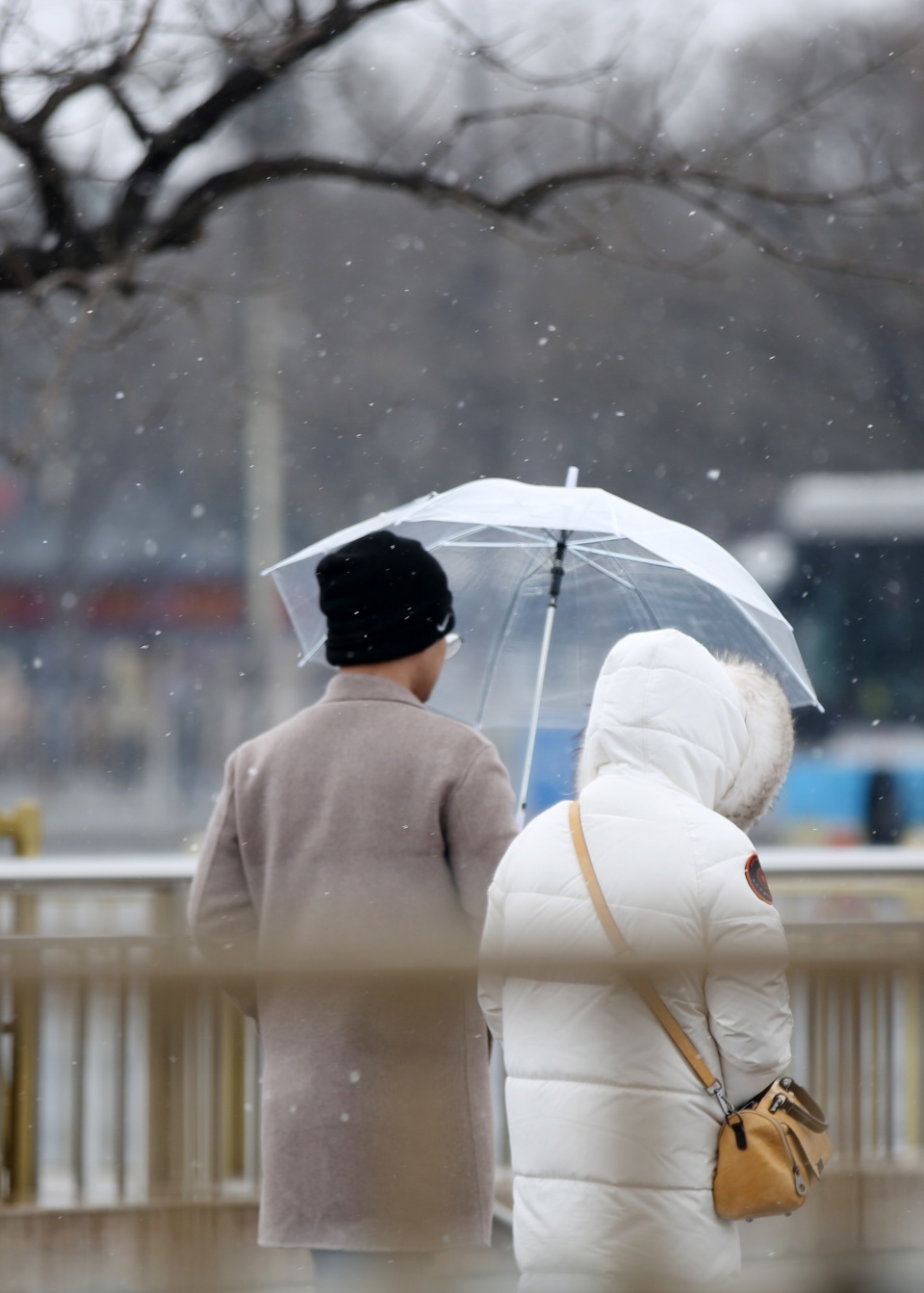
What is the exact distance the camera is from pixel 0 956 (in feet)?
3.58

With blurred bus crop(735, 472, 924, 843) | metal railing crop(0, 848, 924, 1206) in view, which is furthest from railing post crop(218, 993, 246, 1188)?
blurred bus crop(735, 472, 924, 843)

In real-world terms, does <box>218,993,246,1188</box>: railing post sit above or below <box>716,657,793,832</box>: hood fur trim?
below

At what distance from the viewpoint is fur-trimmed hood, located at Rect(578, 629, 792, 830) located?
2100mm

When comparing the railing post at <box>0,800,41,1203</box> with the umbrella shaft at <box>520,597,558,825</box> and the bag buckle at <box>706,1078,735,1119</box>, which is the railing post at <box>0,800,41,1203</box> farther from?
the bag buckle at <box>706,1078,735,1119</box>

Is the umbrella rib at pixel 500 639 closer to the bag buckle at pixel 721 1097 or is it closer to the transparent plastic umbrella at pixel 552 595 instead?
the transparent plastic umbrella at pixel 552 595

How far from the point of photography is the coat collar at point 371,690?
2.47 m

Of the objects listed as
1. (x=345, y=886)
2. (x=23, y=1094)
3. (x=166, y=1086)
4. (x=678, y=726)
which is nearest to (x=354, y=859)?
(x=345, y=886)

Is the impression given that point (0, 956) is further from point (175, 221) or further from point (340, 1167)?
point (175, 221)

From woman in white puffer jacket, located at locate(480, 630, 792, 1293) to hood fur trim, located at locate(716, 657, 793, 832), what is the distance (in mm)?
53

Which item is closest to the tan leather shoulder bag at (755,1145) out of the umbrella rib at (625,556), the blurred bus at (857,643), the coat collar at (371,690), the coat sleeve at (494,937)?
the coat sleeve at (494,937)

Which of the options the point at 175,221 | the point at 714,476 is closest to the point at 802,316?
the point at 714,476

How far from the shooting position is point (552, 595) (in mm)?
3186

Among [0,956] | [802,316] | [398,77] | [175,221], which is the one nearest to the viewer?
[0,956]

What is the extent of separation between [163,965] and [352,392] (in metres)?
22.3
